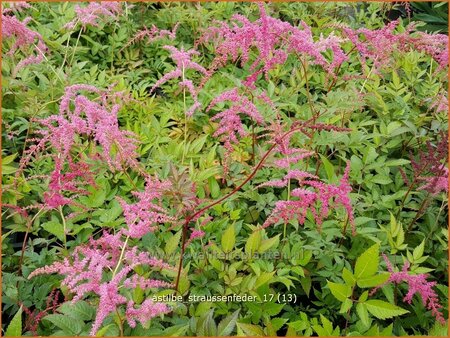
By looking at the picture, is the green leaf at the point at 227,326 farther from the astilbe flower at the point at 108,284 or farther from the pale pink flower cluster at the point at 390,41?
the pale pink flower cluster at the point at 390,41

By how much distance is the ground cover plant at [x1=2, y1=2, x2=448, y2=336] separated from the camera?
1428 mm

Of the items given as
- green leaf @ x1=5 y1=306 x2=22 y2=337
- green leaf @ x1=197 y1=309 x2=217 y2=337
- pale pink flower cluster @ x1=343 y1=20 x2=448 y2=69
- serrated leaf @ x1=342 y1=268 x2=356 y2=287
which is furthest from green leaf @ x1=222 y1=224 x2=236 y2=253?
pale pink flower cluster @ x1=343 y1=20 x2=448 y2=69

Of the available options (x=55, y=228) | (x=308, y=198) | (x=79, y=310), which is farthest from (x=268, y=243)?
(x=55, y=228)

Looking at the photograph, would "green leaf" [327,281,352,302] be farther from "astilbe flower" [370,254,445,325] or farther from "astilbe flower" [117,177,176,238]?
"astilbe flower" [117,177,176,238]

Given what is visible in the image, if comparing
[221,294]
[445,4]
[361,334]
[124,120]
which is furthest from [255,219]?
[445,4]

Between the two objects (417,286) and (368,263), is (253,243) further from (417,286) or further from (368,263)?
(417,286)

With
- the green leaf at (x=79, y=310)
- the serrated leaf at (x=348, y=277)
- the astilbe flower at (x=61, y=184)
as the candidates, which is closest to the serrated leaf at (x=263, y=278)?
the serrated leaf at (x=348, y=277)

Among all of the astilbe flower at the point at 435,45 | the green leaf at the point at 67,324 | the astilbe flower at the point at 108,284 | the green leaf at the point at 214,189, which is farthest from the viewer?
the astilbe flower at the point at 435,45

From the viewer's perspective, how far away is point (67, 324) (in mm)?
1375

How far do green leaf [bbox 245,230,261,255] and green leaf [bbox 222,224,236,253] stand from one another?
0.16 feet

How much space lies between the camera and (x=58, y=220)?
1791 millimetres

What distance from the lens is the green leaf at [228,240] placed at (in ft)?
5.32

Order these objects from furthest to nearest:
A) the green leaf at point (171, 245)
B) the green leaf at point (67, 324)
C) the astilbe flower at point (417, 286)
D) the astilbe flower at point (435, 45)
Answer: the astilbe flower at point (435, 45) < the green leaf at point (171, 245) < the astilbe flower at point (417, 286) < the green leaf at point (67, 324)

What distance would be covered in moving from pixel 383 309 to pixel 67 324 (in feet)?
2.84
